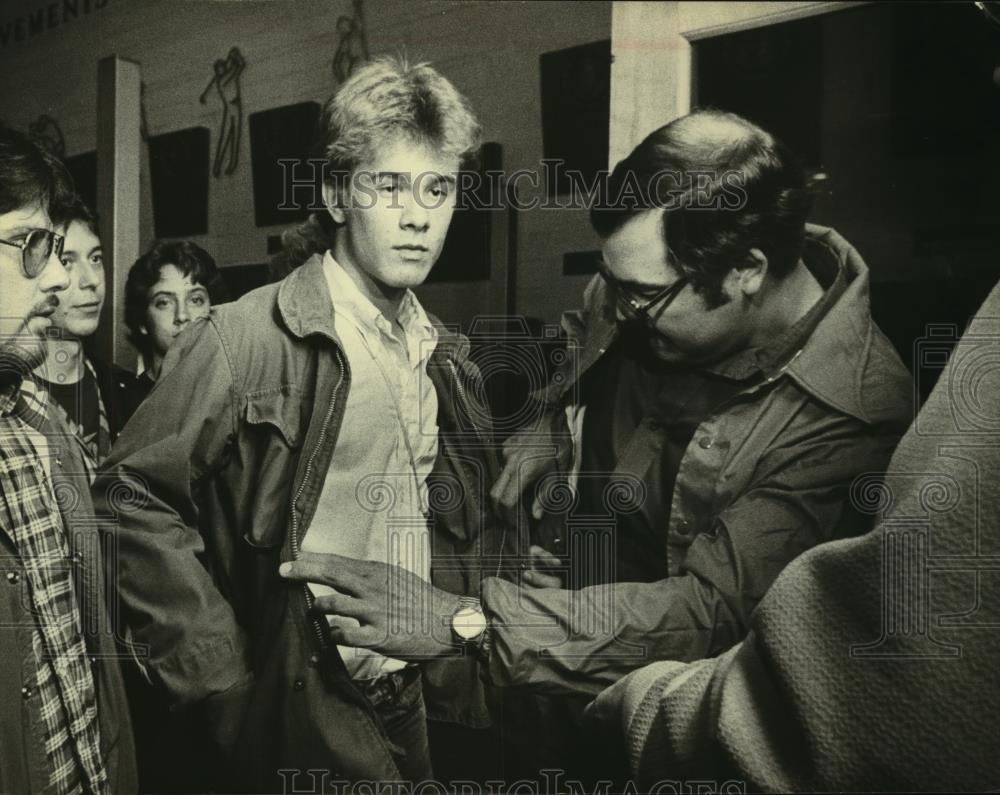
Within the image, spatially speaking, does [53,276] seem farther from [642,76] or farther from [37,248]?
[642,76]

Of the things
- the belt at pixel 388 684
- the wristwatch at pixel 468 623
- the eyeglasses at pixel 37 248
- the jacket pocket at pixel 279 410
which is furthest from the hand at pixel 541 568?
the eyeglasses at pixel 37 248

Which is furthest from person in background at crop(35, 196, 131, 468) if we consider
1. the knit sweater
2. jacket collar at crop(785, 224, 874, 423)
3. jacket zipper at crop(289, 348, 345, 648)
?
jacket collar at crop(785, 224, 874, 423)

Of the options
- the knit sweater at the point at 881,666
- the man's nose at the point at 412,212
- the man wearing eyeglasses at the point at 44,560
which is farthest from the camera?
the man's nose at the point at 412,212

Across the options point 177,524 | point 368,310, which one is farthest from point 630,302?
point 177,524

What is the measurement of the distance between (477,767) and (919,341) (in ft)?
3.74

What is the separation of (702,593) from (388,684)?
1.96 ft

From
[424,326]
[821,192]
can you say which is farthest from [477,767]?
[821,192]

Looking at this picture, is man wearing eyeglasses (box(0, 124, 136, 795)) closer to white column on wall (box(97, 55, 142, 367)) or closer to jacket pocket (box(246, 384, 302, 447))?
white column on wall (box(97, 55, 142, 367))

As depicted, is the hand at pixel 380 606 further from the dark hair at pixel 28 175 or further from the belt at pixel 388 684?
the dark hair at pixel 28 175

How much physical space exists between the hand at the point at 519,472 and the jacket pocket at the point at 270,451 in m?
0.38

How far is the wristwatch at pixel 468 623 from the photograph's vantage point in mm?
1668

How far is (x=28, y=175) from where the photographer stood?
167 centimetres

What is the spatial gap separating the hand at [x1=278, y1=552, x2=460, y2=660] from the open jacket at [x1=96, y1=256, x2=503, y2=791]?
0.11 ft

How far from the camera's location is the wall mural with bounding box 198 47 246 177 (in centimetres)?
171
